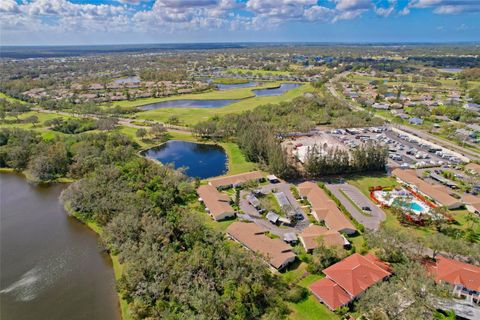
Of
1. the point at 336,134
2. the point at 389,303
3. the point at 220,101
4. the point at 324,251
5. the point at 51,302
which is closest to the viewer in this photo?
the point at 389,303

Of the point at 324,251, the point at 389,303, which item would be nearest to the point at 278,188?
the point at 324,251

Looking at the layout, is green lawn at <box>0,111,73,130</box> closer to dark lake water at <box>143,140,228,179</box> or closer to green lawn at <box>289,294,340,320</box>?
dark lake water at <box>143,140,228,179</box>

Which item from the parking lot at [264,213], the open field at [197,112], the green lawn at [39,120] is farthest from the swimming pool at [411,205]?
the green lawn at [39,120]

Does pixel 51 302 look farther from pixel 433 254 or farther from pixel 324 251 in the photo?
pixel 433 254

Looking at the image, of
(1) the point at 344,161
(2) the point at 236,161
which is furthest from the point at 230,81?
(1) the point at 344,161

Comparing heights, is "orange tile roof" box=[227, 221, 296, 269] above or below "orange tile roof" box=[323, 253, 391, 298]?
below

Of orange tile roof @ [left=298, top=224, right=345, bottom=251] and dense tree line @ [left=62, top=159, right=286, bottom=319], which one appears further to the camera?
orange tile roof @ [left=298, top=224, right=345, bottom=251]

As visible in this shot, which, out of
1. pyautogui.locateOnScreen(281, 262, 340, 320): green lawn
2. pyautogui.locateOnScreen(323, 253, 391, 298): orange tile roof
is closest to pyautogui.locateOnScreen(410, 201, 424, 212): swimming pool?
pyautogui.locateOnScreen(323, 253, 391, 298): orange tile roof
